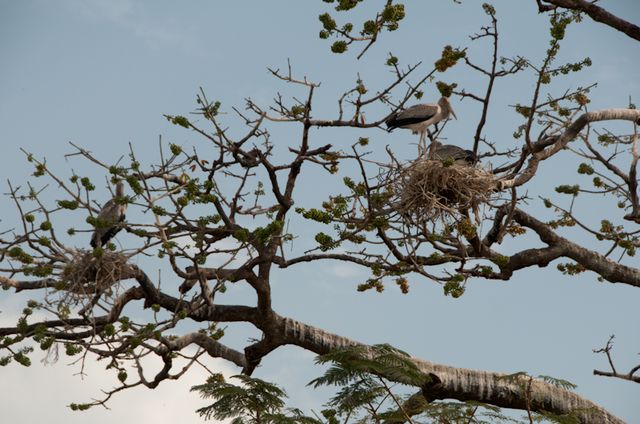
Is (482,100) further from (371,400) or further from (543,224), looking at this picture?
(371,400)

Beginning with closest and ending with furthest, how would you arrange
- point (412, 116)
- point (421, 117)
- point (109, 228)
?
point (109, 228), point (412, 116), point (421, 117)

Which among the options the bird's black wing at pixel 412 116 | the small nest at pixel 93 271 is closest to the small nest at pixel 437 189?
the bird's black wing at pixel 412 116

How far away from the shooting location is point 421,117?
15.7 m

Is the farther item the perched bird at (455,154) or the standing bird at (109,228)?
the standing bird at (109,228)

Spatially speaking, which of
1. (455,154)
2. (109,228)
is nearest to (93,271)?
(109,228)

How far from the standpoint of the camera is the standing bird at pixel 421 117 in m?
14.9

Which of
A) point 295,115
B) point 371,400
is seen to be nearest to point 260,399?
point 371,400

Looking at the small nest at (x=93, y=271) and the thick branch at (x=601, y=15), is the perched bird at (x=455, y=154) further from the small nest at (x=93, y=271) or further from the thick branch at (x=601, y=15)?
the small nest at (x=93, y=271)

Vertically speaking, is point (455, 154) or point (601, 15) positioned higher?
point (601, 15)

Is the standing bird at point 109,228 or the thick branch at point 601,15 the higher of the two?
the thick branch at point 601,15

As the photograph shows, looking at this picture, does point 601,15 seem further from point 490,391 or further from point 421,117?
point 490,391

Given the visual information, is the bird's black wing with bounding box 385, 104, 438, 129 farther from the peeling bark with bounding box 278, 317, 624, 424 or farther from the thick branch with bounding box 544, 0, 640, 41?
the peeling bark with bounding box 278, 317, 624, 424

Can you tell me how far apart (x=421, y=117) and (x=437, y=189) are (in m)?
3.23

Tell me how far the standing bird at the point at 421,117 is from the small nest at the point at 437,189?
1.71 metres
